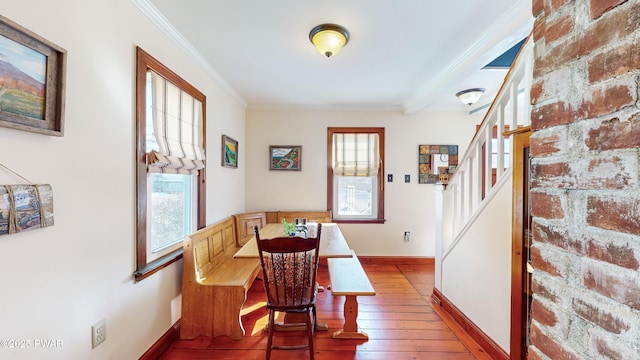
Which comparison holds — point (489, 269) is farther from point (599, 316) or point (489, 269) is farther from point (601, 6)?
point (601, 6)

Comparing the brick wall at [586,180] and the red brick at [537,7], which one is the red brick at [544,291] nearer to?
the brick wall at [586,180]

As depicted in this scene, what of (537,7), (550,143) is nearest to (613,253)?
(550,143)

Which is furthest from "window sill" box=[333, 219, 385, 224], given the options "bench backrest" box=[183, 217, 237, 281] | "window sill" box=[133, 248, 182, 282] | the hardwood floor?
"window sill" box=[133, 248, 182, 282]

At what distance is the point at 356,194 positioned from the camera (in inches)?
168

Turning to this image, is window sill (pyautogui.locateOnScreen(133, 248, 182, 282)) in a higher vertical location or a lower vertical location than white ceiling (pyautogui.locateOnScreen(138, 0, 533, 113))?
lower

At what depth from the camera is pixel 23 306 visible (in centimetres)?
110

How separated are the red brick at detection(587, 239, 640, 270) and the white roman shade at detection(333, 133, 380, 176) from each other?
355 cm

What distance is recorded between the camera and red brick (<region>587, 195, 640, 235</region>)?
500 millimetres

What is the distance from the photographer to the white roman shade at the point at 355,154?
412cm

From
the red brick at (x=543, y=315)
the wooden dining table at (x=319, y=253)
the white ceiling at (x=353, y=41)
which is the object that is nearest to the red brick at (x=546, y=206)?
the red brick at (x=543, y=315)

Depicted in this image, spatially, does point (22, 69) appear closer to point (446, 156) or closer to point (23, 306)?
point (23, 306)

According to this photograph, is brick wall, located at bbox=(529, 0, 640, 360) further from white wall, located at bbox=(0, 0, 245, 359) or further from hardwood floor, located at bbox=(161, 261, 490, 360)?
white wall, located at bbox=(0, 0, 245, 359)

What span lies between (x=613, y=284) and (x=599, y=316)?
80 millimetres

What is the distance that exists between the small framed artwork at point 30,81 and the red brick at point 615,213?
73.2 inches
